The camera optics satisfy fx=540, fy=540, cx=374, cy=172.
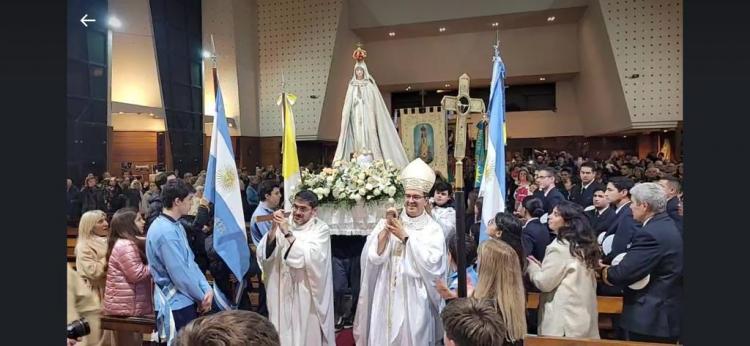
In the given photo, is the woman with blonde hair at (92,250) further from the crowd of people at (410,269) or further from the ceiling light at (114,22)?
the ceiling light at (114,22)

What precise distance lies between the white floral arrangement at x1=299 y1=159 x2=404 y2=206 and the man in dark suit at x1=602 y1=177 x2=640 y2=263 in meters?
1.93

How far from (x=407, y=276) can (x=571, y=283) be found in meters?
1.15

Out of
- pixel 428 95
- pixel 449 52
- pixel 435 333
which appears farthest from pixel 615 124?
pixel 435 333

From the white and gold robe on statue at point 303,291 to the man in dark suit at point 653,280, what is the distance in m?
1.99

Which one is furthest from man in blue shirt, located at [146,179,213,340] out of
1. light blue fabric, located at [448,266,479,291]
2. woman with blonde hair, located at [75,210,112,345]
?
light blue fabric, located at [448,266,479,291]

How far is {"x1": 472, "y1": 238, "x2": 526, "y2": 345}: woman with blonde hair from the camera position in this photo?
293cm

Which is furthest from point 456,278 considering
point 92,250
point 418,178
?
point 92,250

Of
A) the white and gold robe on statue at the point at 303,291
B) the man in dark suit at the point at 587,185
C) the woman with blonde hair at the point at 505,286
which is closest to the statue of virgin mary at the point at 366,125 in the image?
the man in dark suit at the point at 587,185

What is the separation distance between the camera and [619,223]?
4680 millimetres

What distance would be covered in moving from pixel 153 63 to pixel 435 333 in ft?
39.6

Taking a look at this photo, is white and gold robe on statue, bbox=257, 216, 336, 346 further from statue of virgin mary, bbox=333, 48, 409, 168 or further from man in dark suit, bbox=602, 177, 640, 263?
statue of virgin mary, bbox=333, 48, 409, 168

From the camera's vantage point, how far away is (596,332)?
3352 millimetres

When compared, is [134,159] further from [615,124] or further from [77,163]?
[615,124]

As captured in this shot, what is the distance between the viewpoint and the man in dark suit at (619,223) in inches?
175
